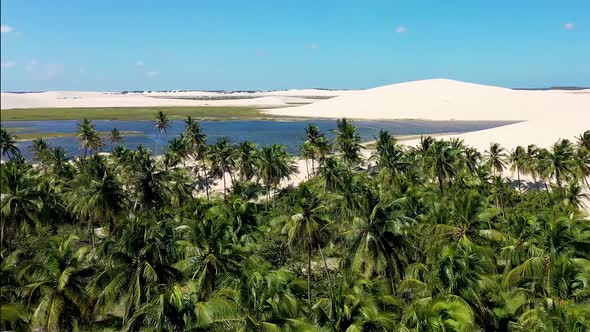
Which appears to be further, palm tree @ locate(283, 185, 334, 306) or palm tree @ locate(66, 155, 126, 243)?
palm tree @ locate(66, 155, 126, 243)

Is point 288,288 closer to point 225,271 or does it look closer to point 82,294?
point 225,271

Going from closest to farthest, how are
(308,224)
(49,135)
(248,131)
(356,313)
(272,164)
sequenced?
(356,313) → (308,224) → (272,164) → (49,135) → (248,131)

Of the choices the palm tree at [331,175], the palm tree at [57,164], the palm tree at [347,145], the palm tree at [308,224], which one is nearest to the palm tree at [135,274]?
the palm tree at [308,224]

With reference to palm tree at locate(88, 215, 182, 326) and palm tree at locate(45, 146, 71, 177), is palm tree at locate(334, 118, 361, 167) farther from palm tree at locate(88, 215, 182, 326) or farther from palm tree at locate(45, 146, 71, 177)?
palm tree at locate(88, 215, 182, 326)

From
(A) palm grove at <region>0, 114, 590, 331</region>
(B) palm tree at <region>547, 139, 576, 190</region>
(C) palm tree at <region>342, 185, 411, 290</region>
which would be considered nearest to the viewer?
(A) palm grove at <region>0, 114, 590, 331</region>

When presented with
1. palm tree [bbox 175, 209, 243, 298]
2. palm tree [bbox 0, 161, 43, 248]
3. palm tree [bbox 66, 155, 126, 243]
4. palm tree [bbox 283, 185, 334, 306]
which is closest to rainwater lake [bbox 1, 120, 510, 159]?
palm tree [bbox 66, 155, 126, 243]

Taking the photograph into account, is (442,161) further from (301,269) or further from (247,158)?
(247,158)

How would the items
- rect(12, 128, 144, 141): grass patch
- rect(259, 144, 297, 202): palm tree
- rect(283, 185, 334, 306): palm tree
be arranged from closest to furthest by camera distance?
rect(283, 185, 334, 306): palm tree < rect(259, 144, 297, 202): palm tree < rect(12, 128, 144, 141): grass patch

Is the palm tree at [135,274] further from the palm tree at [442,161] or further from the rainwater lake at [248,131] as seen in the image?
the rainwater lake at [248,131]

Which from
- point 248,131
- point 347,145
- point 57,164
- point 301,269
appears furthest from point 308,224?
point 248,131

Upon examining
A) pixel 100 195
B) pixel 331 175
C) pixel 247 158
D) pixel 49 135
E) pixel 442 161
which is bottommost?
pixel 331 175
